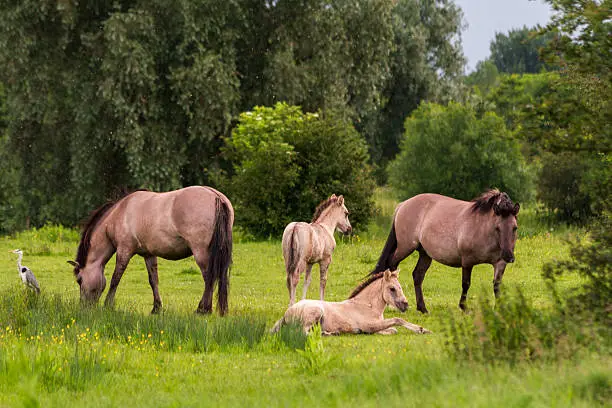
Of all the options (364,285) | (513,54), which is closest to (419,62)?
(364,285)

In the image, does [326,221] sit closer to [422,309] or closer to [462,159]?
[422,309]

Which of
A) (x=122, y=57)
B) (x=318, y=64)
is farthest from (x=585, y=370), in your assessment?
(x=318, y=64)

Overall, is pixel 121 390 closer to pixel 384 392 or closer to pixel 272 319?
pixel 384 392

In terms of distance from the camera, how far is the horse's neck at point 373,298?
1240cm

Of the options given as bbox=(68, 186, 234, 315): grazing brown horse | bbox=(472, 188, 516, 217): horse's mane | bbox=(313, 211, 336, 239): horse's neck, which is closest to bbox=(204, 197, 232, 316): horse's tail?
bbox=(68, 186, 234, 315): grazing brown horse

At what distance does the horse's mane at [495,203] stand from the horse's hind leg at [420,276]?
5.45 ft

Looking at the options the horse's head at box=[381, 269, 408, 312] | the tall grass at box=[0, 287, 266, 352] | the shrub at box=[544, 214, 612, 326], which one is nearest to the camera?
the shrub at box=[544, 214, 612, 326]

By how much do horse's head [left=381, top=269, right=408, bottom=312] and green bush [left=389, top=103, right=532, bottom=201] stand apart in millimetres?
23652

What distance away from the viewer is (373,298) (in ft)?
40.9

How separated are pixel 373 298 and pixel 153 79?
73.5 feet

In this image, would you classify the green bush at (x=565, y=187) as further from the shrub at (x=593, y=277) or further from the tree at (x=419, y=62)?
the shrub at (x=593, y=277)

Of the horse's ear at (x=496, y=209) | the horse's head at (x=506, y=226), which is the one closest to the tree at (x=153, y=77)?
the horse's ear at (x=496, y=209)

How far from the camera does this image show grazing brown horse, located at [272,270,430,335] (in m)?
11.9

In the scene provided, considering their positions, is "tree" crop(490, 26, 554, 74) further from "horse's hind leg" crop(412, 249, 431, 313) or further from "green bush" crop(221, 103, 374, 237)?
"horse's hind leg" crop(412, 249, 431, 313)
